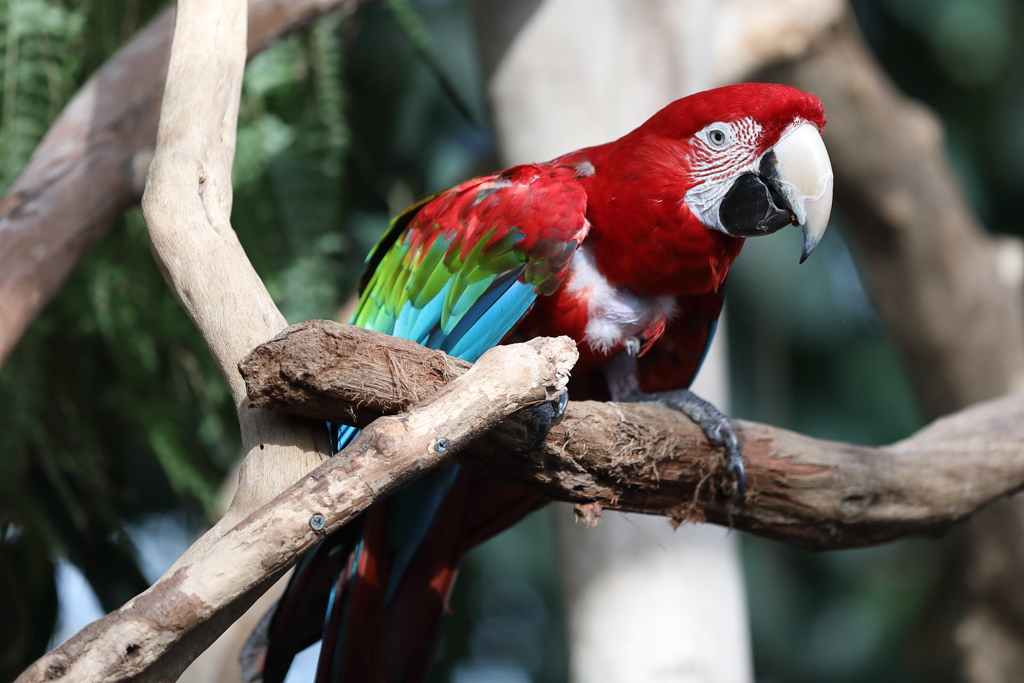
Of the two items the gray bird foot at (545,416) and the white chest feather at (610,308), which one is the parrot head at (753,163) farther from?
the gray bird foot at (545,416)

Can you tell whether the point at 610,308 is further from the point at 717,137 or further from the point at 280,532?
the point at 280,532

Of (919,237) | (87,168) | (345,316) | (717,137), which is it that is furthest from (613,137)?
(919,237)

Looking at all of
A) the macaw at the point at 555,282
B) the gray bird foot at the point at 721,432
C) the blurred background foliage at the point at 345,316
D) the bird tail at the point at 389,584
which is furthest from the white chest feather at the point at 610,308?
the blurred background foliage at the point at 345,316

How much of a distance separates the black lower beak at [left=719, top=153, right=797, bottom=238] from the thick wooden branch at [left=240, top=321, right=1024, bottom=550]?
257 mm

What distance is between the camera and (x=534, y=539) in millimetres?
2857

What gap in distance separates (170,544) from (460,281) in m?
1.38

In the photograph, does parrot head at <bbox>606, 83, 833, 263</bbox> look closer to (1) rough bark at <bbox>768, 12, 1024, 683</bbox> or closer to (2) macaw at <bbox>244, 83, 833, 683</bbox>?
(2) macaw at <bbox>244, 83, 833, 683</bbox>

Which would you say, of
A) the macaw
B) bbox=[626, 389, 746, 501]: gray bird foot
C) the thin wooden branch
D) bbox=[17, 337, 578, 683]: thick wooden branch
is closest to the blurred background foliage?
the thin wooden branch

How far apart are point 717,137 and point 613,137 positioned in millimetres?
675

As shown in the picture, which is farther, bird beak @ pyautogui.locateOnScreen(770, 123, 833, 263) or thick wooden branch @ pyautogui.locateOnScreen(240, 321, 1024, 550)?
bird beak @ pyautogui.locateOnScreen(770, 123, 833, 263)

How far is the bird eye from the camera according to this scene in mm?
1023

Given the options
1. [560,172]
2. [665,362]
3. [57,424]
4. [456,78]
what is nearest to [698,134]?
[560,172]

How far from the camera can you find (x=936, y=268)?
2.38m

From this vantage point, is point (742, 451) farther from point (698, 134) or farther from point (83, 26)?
point (83, 26)
